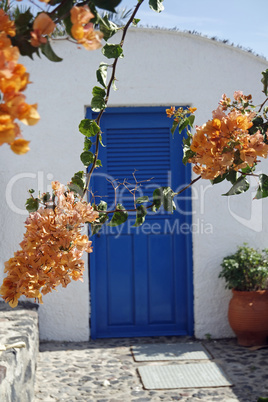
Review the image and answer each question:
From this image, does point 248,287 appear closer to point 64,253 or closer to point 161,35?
point 161,35

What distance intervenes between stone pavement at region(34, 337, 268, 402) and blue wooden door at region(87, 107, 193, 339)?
0.25 m

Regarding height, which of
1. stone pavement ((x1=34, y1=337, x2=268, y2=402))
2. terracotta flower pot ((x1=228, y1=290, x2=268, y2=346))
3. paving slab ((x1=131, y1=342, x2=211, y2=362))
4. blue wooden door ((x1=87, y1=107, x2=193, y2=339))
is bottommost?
stone pavement ((x1=34, y1=337, x2=268, y2=402))

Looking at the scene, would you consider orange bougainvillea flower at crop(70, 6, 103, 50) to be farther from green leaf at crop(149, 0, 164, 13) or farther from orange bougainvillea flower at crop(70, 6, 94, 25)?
green leaf at crop(149, 0, 164, 13)

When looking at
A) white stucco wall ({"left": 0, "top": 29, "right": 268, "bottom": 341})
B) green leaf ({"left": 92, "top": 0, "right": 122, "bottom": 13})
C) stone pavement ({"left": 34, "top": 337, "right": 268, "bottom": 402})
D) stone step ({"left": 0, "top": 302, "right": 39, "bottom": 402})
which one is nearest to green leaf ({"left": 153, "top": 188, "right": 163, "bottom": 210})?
green leaf ({"left": 92, "top": 0, "right": 122, "bottom": 13})

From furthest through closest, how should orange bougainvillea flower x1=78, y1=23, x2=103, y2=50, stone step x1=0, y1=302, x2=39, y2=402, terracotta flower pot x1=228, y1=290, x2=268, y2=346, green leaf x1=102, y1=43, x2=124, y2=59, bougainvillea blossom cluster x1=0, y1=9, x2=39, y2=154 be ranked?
terracotta flower pot x1=228, y1=290, x2=268, y2=346
stone step x1=0, y1=302, x2=39, y2=402
green leaf x1=102, y1=43, x2=124, y2=59
orange bougainvillea flower x1=78, y1=23, x2=103, y2=50
bougainvillea blossom cluster x1=0, y1=9, x2=39, y2=154

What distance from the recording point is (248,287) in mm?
5516

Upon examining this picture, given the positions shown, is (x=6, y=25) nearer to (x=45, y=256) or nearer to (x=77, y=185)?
(x=45, y=256)

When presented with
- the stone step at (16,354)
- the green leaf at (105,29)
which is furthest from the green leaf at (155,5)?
the stone step at (16,354)

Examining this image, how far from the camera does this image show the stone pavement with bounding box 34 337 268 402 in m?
4.27

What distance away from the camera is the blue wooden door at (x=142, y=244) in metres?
5.79

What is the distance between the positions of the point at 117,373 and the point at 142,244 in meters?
1.47

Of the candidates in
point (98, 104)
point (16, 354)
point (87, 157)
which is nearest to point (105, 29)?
point (98, 104)

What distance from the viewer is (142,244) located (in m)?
5.83

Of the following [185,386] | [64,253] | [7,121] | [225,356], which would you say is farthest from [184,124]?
[225,356]
